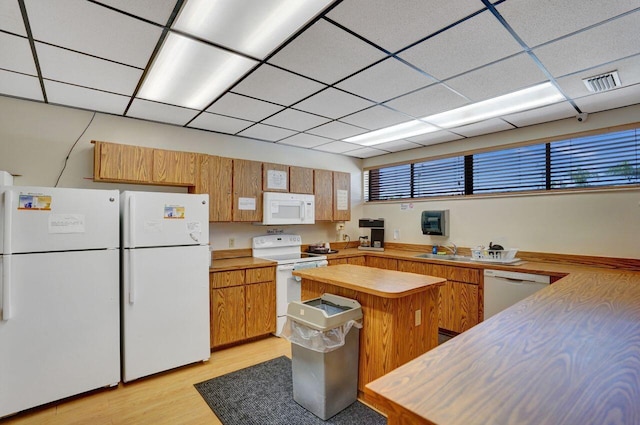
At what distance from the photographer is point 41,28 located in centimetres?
179

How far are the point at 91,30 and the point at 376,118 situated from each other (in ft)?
8.23

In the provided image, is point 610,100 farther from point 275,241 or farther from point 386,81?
point 275,241

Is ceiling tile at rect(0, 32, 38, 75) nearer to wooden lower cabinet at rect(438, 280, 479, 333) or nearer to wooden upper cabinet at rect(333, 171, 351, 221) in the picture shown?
wooden upper cabinet at rect(333, 171, 351, 221)

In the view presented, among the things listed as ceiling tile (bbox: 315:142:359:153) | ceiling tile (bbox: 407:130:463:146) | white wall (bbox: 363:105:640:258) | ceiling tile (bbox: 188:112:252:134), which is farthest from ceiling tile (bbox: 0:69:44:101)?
white wall (bbox: 363:105:640:258)

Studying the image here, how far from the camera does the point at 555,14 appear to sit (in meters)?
1.68

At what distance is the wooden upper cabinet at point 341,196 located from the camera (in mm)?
4898

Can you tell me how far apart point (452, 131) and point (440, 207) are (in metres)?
1.13

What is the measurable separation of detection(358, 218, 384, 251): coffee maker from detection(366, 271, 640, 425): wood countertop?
3.50m

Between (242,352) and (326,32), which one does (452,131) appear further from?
(242,352)

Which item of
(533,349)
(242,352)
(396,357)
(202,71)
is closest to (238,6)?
(202,71)

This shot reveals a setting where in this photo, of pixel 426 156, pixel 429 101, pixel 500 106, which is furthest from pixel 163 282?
pixel 426 156

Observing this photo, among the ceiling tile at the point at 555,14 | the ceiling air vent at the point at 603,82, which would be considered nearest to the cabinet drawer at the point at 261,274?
the ceiling tile at the point at 555,14

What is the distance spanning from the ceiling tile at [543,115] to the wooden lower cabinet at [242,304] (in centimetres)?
321

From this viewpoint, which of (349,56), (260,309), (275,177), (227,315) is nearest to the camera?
(349,56)
